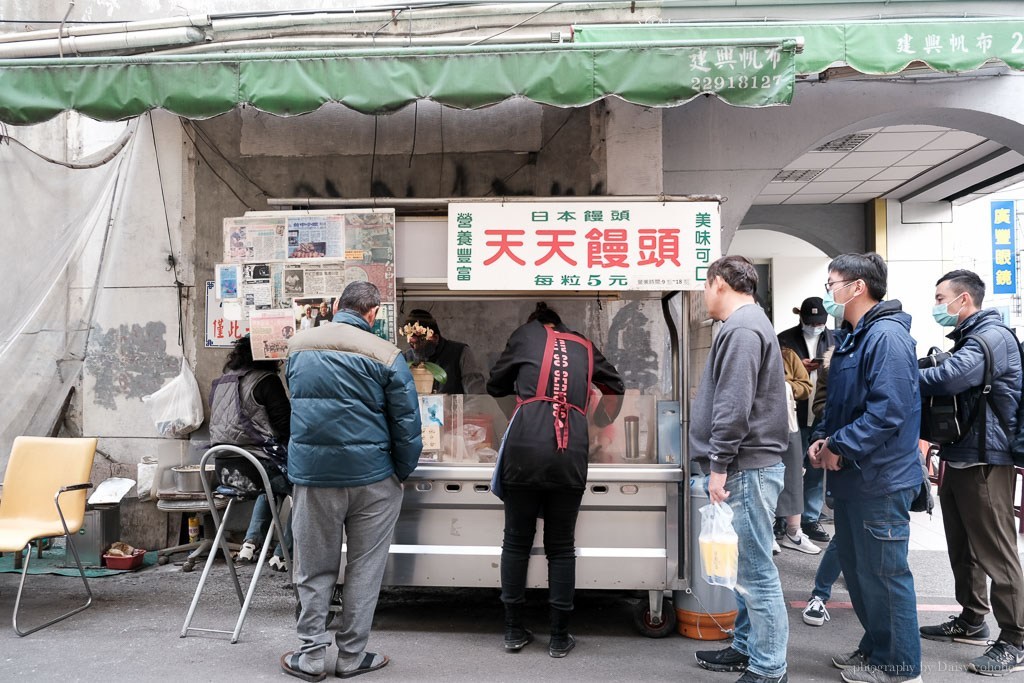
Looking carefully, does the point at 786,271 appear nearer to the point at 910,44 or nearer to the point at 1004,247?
the point at 1004,247

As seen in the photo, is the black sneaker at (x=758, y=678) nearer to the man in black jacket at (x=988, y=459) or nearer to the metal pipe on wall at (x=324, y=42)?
the man in black jacket at (x=988, y=459)

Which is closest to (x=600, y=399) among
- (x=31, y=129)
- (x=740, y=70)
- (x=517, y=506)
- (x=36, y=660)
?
(x=517, y=506)

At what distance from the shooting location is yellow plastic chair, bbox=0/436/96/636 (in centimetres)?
462

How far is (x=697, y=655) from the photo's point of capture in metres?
3.83

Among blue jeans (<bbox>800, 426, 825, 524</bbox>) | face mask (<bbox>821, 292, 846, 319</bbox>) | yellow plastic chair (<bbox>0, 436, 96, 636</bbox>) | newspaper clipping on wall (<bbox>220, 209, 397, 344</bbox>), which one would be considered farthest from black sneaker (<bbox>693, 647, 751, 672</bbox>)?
yellow plastic chair (<bbox>0, 436, 96, 636</bbox>)

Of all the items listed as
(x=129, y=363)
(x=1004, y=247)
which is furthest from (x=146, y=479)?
(x=1004, y=247)

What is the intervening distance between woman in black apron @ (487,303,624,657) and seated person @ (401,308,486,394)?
2.91 feet

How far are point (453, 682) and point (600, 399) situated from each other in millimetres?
1710

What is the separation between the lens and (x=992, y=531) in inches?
152

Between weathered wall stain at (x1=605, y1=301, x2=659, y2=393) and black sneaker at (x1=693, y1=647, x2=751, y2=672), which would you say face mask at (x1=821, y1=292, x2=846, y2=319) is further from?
weathered wall stain at (x1=605, y1=301, x2=659, y2=393)

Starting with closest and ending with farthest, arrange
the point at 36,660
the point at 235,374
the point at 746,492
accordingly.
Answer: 1. the point at 746,492
2. the point at 36,660
3. the point at 235,374

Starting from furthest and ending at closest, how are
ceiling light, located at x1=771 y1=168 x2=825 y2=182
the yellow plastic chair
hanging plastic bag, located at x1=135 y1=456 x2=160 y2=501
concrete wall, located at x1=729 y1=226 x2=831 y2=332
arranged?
concrete wall, located at x1=729 y1=226 x2=831 y2=332 < ceiling light, located at x1=771 y1=168 x2=825 y2=182 < hanging plastic bag, located at x1=135 y1=456 x2=160 y2=501 < the yellow plastic chair

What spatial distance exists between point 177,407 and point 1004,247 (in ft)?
35.8

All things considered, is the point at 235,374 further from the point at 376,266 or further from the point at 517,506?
A: the point at 517,506
